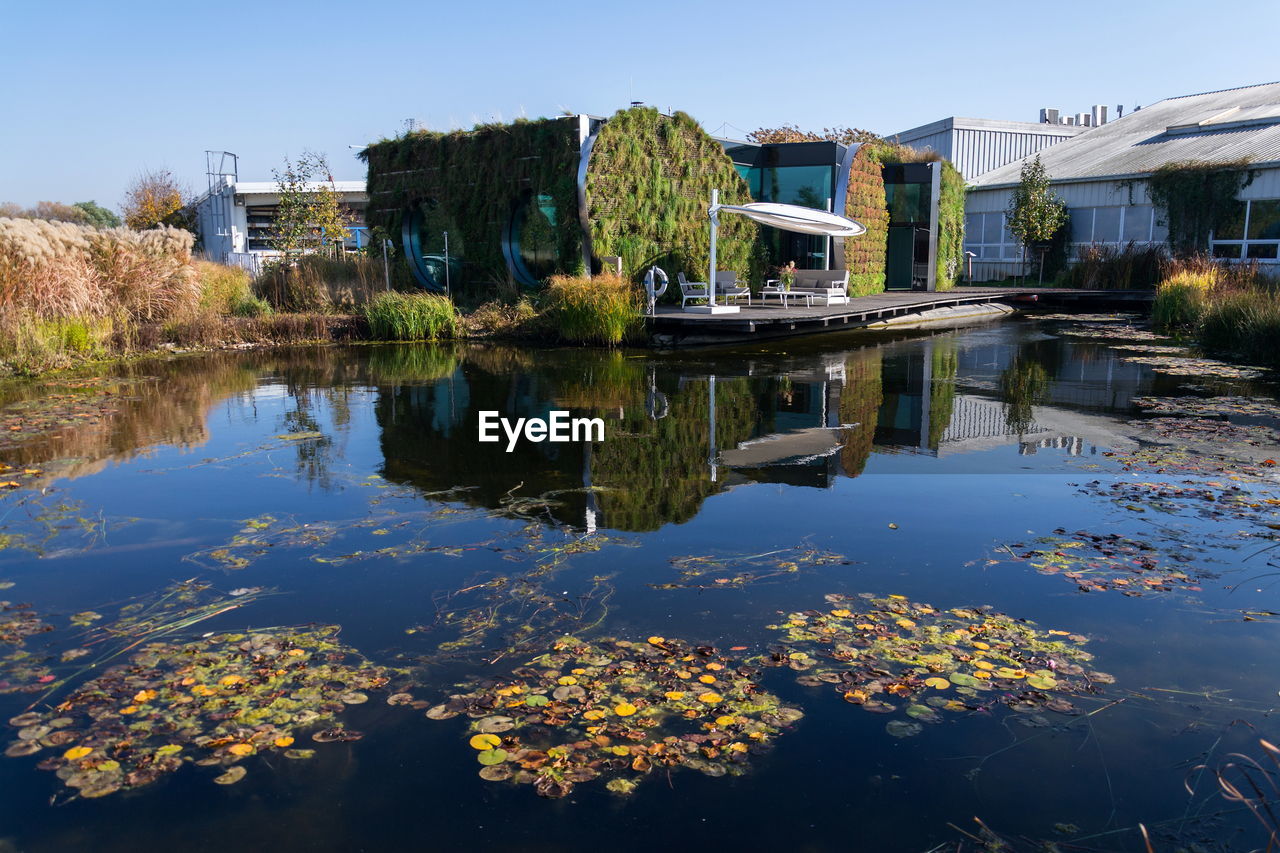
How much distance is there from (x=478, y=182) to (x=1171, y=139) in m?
23.7

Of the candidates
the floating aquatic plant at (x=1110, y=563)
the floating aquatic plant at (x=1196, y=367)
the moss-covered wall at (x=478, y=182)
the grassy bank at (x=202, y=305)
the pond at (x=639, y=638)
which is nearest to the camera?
the pond at (x=639, y=638)

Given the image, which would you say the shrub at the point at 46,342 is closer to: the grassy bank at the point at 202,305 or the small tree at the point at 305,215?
the grassy bank at the point at 202,305

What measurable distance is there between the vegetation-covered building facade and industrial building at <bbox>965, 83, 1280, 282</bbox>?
716cm

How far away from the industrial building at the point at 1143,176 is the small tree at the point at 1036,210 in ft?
2.91

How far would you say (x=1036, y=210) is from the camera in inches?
1161

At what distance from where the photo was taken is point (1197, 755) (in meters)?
3.35

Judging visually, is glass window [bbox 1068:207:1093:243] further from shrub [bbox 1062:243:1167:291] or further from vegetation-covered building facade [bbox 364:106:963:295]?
vegetation-covered building facade [bbox 364:106:963:295]

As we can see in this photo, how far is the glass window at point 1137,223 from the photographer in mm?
28719

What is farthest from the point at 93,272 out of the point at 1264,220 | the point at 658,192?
the point at 1264,220

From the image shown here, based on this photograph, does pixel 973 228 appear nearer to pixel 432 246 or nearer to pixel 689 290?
pixel 689 290

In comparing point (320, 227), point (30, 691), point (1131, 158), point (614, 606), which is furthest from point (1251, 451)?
point (1131, 158)

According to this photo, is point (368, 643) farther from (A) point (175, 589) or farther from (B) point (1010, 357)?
(B) point (1010, 357)

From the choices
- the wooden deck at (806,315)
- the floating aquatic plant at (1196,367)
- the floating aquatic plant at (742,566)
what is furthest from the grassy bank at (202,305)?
the floating aquatic plant at (742,566)

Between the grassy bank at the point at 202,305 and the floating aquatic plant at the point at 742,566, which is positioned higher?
the grassy bank at the point at 202,305
